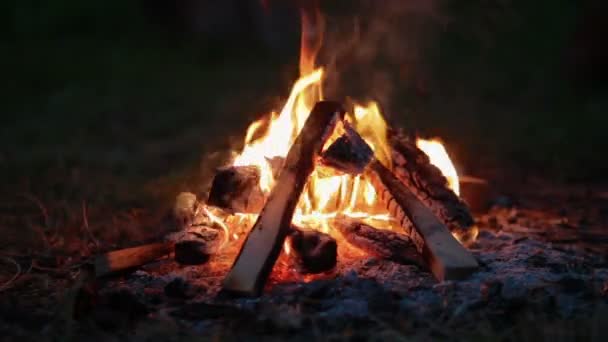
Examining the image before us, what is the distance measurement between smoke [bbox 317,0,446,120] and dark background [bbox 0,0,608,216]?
0.03 metres

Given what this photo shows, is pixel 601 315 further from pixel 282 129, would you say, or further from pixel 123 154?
pixel 123 154

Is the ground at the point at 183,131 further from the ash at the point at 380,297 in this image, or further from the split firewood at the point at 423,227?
the split firewood at the point at 423,227

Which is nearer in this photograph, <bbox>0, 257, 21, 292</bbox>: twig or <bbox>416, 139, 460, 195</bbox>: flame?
<bbox>0, 257, 21, 292</bbox>: twig

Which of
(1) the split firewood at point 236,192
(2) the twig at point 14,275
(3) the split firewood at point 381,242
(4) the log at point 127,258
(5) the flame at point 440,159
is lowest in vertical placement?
(2) the twig at point 14,275

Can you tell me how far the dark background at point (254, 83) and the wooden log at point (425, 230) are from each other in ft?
3.42

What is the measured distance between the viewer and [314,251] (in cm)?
360

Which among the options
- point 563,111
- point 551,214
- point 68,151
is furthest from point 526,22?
point 68,151

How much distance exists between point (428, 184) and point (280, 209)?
1005mm

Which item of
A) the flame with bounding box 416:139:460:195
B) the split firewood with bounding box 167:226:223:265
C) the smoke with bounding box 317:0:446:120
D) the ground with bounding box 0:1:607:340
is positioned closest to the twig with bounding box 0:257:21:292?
the ground with bounding box 0:1:607:340

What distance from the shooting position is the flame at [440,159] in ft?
15.6

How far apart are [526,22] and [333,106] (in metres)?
7.68

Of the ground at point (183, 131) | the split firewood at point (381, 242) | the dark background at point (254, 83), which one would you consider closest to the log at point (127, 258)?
the ground at point (183, 131)

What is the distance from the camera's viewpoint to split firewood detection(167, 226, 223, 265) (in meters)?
3.80

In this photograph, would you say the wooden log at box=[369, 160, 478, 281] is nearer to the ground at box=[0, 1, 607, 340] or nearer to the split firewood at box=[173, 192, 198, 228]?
the ground at box=[0, 1, 607, 340]
